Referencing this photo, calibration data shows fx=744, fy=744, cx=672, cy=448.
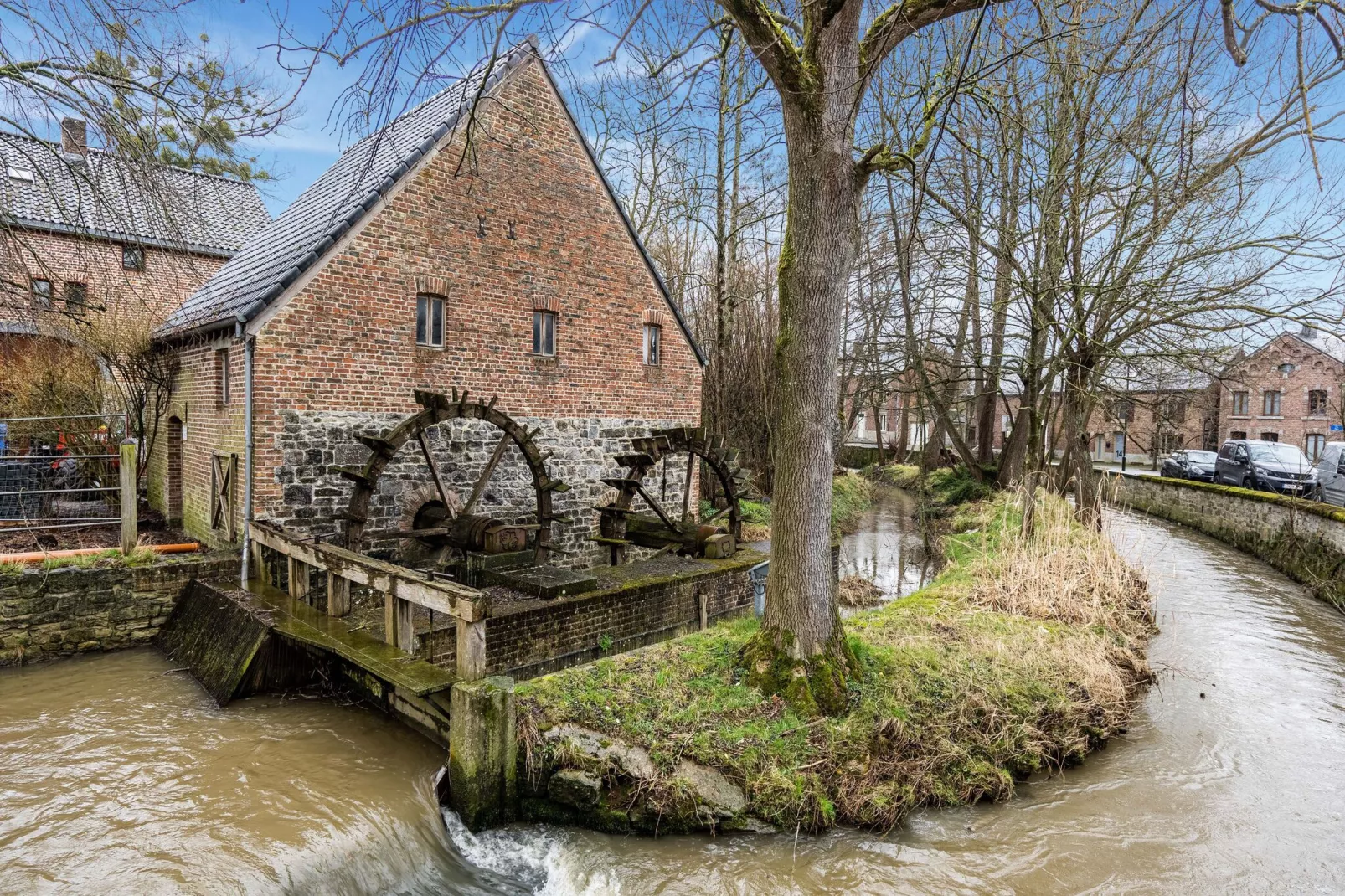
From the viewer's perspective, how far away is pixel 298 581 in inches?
286

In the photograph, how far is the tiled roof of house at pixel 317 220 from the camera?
26.0 feet

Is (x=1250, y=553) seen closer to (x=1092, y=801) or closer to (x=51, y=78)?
(x=1092, y=801)

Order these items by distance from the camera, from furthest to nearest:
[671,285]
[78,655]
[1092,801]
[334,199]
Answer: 1. [671,285]
2. [334,199]
3. [78,655]
4. [1092,801]

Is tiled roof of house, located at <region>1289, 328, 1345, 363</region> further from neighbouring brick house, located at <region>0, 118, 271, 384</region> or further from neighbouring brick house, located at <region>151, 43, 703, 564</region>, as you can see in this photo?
neighbouring brick house, located at <region>0, 118, 271, 384</region>

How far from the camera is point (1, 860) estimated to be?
418cm

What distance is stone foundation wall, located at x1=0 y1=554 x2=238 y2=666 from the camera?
6973 mm

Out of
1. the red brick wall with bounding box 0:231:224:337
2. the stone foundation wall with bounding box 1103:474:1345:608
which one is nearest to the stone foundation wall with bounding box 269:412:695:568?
the red brick wall with bounding box 0:231:224:337

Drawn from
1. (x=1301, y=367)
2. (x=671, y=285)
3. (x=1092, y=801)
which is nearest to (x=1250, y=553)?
(x=1092, y=801)

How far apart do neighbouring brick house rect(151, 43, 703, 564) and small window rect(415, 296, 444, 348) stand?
0.03 m

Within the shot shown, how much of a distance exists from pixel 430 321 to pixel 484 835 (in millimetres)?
6122

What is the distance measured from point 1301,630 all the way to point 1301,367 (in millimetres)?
27726

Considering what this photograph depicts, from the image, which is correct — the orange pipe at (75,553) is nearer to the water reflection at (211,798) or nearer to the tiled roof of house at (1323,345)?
the water reflection at (211,798)

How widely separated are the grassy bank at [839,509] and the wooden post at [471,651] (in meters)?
7.54

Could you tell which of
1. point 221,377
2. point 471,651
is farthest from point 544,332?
point 471,651
